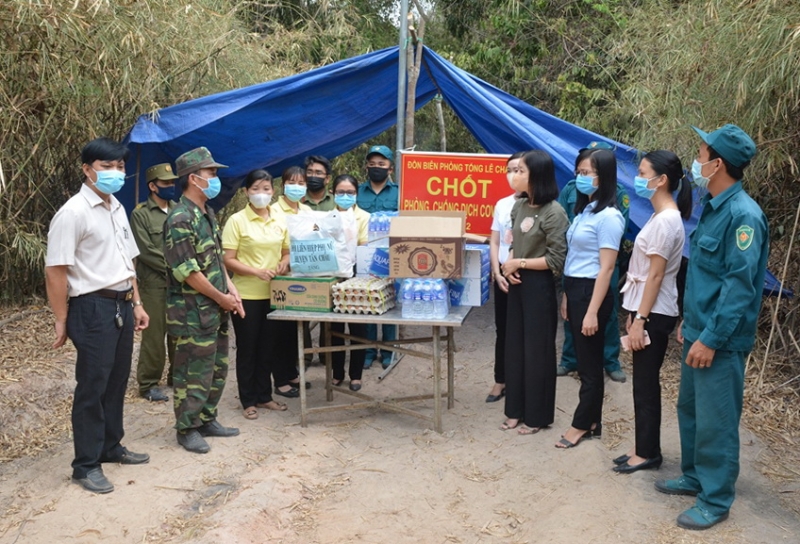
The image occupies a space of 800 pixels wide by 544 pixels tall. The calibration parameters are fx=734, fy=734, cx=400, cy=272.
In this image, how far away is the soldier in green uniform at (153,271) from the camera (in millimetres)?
4617

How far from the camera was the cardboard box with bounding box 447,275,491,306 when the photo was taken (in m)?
4.27

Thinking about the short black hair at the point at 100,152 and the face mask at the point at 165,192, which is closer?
the short black hair at the point at 100,152

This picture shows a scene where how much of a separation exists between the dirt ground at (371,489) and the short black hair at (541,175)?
1365 millimetres

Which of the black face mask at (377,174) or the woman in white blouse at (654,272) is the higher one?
the black face mask at (377,174)

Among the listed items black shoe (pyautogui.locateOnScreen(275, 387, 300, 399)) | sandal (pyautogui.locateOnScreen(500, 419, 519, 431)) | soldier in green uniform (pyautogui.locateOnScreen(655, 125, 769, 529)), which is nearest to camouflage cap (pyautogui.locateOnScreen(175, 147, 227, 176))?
black shoe (pyautogui.locateOnScreen(275, 387, 300, 399))

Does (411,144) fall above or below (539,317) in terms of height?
above

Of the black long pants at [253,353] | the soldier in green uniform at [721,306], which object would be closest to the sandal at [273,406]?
the black long pants at [253,353]

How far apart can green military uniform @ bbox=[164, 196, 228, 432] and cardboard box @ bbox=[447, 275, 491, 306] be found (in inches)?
51.5

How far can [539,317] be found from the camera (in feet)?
13.5

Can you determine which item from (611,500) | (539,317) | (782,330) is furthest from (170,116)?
(782,330)

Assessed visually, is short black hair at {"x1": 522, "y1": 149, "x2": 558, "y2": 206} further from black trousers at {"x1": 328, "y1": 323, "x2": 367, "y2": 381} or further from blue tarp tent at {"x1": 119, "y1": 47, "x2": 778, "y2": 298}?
black trousers at {"x1": 328, "y1": 323, "x2": 367, "y2": 381}

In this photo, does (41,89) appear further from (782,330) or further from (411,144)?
(782,330)

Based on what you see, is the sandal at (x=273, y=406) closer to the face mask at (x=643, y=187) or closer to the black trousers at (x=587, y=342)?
the black trousers at (x=587, y=342)

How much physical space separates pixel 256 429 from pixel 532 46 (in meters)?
5.64
